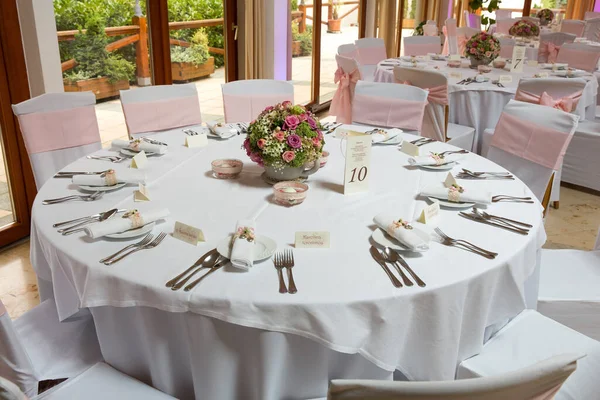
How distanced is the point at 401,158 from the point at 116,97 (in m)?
2.54

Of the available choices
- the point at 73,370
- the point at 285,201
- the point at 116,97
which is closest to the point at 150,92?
the point at 116,97

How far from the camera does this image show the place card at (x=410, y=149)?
2520mm

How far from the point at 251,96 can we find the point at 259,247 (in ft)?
6.64

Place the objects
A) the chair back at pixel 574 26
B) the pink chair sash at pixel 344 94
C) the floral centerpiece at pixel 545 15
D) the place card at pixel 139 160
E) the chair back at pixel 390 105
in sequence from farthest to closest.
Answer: the chair back at pixel 574 26, the floral centerpiece at pixel 545 15, the pink chair sash at pixel 344 94, the chair back at pixel 390 105, the place card at pixel 139 160

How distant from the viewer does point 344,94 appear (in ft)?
16.1

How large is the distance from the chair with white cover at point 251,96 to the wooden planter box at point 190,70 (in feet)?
4.51

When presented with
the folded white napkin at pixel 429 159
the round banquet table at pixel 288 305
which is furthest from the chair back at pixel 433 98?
the round banquet table at pixel 288 305

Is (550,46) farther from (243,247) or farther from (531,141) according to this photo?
(243,247)

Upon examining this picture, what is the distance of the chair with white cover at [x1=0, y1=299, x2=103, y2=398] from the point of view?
1531 millimetres

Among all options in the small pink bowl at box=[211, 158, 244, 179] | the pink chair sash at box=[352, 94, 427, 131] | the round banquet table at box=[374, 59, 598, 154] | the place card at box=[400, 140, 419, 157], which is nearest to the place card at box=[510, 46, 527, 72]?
the round banquet table at box=[374, 59, 598, 154]

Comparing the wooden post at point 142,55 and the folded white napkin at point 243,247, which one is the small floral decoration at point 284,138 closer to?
the folded white napkin at point 243,247

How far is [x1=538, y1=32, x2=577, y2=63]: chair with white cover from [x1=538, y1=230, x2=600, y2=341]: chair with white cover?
16.4 ft

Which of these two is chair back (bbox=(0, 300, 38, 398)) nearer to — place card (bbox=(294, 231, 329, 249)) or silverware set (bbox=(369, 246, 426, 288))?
place card (bbox=(294, 231, 329, 249))

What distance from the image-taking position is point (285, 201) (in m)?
1.95
